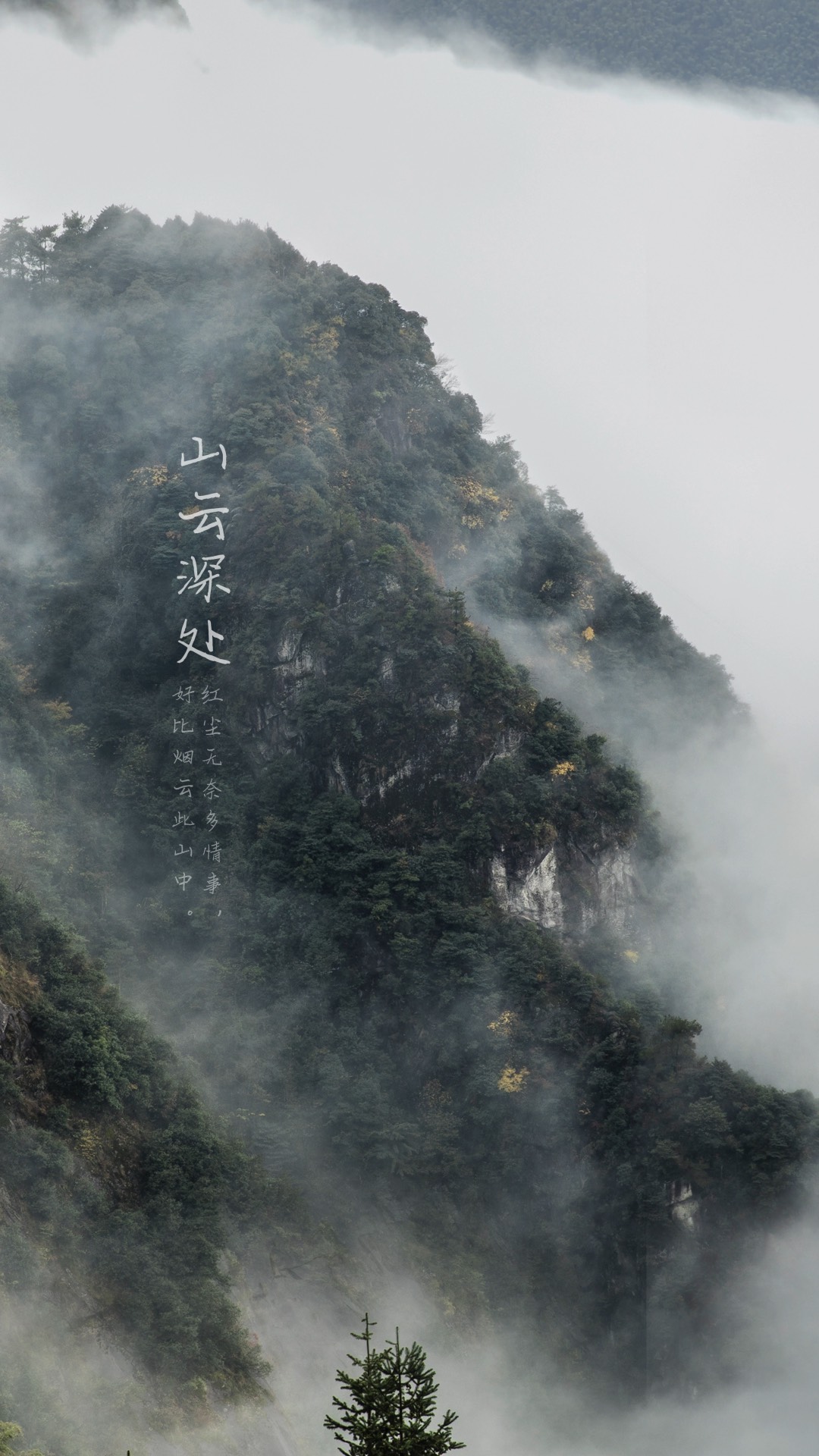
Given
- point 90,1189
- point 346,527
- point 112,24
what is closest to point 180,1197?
point 90,1189

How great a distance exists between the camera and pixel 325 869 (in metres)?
52.9

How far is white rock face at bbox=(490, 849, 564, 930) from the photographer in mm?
51750

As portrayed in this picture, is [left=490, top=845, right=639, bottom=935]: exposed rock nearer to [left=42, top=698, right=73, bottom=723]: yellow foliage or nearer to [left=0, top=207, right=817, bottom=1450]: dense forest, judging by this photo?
[left=0, top=207, right=817, bottom=1450]: dense forest

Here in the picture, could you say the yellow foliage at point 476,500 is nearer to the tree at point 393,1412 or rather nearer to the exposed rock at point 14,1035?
the exposed rock at point 14,1035

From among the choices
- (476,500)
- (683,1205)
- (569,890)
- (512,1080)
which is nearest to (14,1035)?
(512,1080)

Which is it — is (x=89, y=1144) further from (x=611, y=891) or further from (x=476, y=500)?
(x=476, y=500)

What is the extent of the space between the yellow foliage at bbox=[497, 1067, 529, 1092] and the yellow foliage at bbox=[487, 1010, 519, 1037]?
3.65ft

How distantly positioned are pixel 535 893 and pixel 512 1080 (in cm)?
630

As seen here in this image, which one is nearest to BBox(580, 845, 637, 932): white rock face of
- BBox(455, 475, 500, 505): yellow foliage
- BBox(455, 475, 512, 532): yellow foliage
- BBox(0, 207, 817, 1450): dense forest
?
BBox(0, 207, 817, 1450): dense forest

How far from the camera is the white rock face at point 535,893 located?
5175 cm

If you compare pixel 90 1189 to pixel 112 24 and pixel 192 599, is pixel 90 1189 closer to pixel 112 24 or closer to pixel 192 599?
pixel 192 599

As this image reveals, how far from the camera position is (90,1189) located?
132 feet

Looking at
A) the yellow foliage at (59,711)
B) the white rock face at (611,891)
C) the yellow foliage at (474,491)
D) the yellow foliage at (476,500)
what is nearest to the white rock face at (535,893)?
the white rock face at (611,891)

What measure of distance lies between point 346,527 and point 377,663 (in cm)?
523
